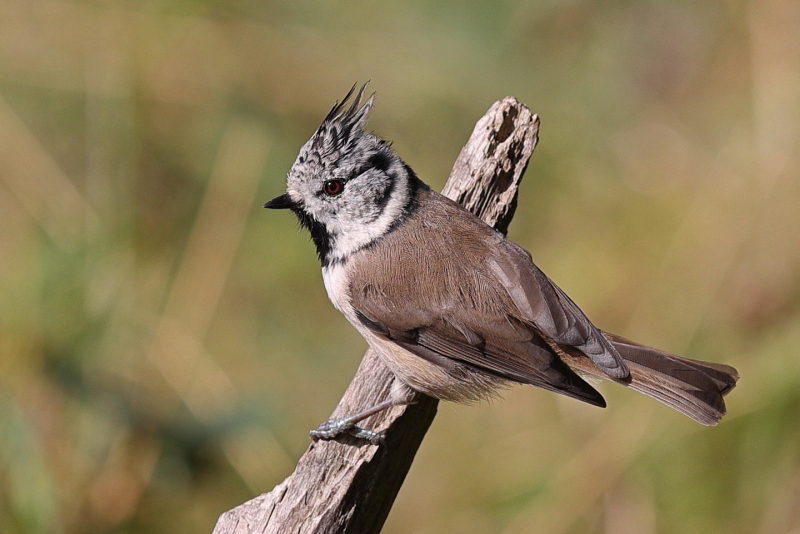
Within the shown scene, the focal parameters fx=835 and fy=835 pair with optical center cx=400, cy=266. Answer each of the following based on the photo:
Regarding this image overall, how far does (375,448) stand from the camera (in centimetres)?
280

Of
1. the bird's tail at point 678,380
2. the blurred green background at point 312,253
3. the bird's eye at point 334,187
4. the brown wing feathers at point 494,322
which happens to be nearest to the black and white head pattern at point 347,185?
the bird's eye at point 334,187

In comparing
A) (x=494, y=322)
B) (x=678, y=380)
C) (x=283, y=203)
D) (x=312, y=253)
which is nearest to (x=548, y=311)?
(x=494, y=322)

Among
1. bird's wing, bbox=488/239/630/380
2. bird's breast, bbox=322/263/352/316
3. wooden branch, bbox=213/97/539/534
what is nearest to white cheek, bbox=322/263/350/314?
bird's breast, bbox=322/263/352/316

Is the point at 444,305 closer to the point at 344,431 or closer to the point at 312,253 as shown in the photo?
the point at 344,431

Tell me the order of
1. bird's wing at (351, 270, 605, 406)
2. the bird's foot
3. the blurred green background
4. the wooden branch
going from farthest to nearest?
the blurred green background → bird's wing at (351, 270, 605, 406) → the bird's foot → the wooden branch

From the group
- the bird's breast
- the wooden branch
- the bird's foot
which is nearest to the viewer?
the wooden branch

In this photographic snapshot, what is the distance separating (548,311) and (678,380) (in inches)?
20.8

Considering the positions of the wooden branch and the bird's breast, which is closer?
the wooden branch

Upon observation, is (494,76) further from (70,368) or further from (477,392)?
(70,368)

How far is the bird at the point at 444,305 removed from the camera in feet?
9.80

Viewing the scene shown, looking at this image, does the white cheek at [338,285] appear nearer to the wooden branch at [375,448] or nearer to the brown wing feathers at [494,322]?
the brown wing feathers at [494,322]

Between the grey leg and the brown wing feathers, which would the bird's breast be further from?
the grey leg

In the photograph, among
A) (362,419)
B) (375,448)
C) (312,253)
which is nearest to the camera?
(375,448)

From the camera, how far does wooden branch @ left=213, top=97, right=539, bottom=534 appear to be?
8.68ft
